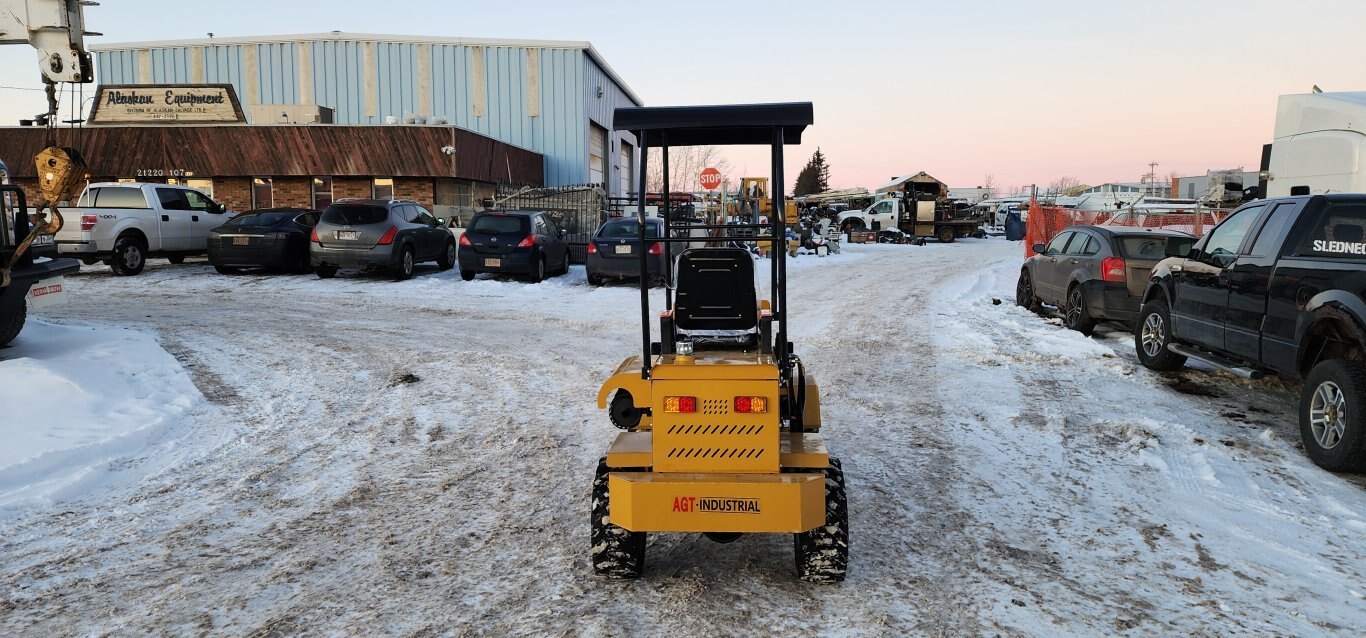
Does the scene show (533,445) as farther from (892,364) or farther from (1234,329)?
(1234,329)

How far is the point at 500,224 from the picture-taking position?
17.0 m

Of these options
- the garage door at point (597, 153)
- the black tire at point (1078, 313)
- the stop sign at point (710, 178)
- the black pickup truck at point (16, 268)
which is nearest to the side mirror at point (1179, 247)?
the black tire at point (1078, 313)

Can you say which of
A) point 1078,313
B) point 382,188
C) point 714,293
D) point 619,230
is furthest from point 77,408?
point 382,188

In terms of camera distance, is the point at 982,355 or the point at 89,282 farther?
the point at 89,282

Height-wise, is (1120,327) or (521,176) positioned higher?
(521,176)

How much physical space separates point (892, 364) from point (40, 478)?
7352 mm

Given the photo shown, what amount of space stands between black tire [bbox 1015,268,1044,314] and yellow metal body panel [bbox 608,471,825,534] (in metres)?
10.8

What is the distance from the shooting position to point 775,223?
4.02m

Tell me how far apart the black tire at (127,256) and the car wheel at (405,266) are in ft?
16.0

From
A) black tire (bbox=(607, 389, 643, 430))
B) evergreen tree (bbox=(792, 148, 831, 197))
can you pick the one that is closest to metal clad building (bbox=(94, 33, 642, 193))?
black tire (bbox=(607, 389, 643, 430))

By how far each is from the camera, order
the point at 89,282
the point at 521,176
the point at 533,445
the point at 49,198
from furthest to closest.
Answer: the point at 521,176 → the point at 89,282 → the point at 49,198 → the point at 533,445

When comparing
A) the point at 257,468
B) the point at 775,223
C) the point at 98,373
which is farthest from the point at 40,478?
the point at 775,223

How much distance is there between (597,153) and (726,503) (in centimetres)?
3558

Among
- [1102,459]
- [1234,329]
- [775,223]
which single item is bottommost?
[1102,459]
